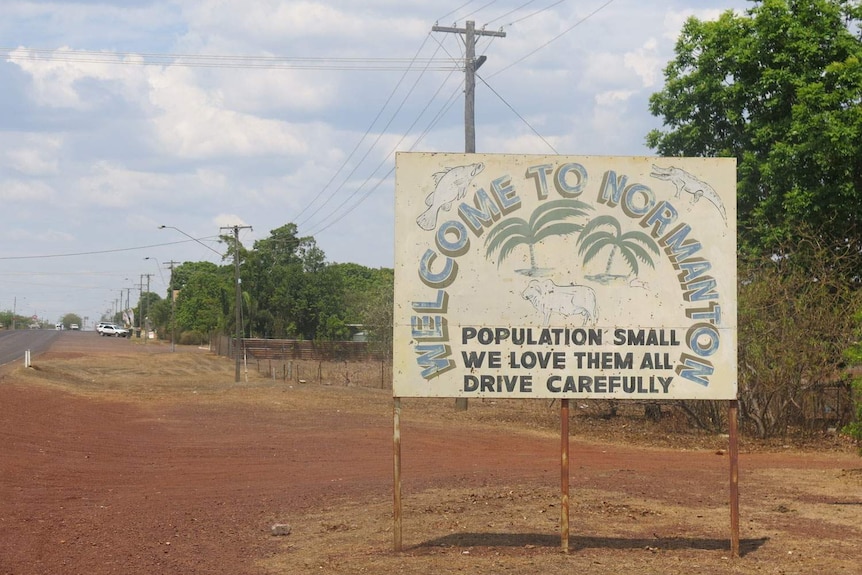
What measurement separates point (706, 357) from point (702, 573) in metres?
1.78

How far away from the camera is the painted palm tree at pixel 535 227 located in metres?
8.84

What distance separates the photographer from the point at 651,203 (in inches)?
350

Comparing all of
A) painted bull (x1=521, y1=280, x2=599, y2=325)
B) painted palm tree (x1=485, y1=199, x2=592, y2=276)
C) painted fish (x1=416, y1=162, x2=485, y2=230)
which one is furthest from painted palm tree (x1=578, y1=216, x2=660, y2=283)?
painted fish (x1=416, y1=162, x2=485, y2=230)

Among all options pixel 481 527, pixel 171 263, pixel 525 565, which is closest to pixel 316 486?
pixel 481 527

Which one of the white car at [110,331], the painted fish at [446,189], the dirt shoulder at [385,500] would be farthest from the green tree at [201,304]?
the painted fish at [446,189]

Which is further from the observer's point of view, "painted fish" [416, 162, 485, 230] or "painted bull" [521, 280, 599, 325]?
"painted fish" [416, 162, 485, 230]

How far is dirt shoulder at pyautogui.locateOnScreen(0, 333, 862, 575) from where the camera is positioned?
8875 mm

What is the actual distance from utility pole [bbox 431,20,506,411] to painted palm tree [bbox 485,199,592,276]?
18.2 meters

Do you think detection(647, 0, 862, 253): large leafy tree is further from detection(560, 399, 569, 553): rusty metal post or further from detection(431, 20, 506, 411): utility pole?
detection(560, 399, 569, 553): rusty metal post

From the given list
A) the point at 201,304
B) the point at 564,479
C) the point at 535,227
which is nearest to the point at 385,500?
the point at 564,479

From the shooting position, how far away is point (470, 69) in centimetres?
2759

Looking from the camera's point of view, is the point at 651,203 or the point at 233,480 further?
the point at 233,480

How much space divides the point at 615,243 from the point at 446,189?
4.98 ft

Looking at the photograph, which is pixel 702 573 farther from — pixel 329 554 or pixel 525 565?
pixel 329 554
